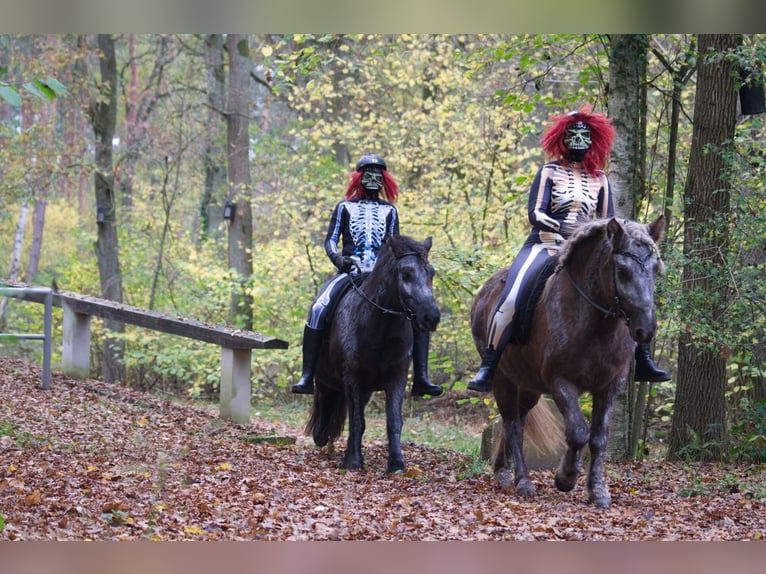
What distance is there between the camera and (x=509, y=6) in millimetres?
4379

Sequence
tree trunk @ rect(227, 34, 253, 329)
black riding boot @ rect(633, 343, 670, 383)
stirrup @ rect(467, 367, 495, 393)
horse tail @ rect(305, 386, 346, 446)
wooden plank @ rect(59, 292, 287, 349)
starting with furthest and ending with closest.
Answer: tree trunk @ rect(227, 34, 253, 329) < wooden plank @ rect(59, 292, 287, 349) < horse tail @ rect(305, 386, 346, 446) < stirrup @ rect(467, 367, 495, 393) < black riding boot @ rect(633, 343, 670, 383)

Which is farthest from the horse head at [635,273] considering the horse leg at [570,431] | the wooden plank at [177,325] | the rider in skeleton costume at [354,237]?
the wooden plank at [177,325]

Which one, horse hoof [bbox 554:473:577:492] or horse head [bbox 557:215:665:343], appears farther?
horse hoof [bbox 554:473:577:492]

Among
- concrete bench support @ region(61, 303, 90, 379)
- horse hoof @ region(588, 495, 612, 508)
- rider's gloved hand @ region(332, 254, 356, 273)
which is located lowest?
horse hoof @ region(588, 495, 612, 508)

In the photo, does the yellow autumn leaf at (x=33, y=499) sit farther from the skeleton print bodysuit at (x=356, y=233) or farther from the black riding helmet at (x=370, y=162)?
the black riding helmet at (x=370, y=162)

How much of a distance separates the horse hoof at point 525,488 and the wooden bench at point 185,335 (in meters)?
4.26

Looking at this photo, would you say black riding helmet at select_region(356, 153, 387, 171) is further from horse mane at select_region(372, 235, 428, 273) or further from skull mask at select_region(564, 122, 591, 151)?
skull mask at select_region(564, 122, 591, 151)

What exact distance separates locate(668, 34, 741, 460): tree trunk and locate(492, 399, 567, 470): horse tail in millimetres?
1508

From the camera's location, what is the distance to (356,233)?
31.4 feet

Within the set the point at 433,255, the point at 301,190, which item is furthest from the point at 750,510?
the point at 301,190

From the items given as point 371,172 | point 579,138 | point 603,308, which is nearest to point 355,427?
point 371,172

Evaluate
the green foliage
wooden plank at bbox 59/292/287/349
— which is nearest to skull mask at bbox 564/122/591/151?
the green foliage

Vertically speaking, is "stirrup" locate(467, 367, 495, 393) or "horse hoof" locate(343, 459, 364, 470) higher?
"stirrup" locate(467, 367, 495, 393)

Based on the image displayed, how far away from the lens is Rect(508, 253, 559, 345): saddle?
7719 mm
